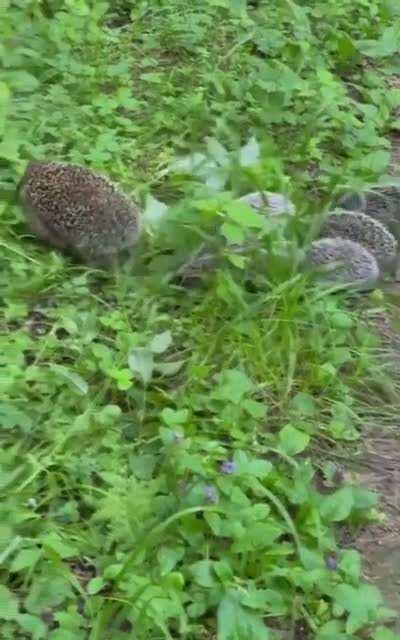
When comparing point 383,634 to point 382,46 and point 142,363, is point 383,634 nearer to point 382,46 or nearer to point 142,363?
point 142,363

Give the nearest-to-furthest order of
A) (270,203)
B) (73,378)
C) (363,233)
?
(73,378)
(270,203)
(363,233)

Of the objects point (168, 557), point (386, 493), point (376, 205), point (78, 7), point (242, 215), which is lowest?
point (386, 493)

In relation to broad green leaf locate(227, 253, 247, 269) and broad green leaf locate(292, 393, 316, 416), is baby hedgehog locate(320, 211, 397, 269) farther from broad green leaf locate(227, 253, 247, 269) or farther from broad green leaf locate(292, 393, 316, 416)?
broad green leaf locate(292, 393, 316, 416)

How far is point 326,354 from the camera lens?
13.8 feet

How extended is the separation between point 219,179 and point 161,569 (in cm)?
194

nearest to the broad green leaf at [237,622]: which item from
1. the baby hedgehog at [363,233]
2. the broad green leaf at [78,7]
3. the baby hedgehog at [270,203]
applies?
the baby hedgehog at [270,203]

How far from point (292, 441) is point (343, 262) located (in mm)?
979

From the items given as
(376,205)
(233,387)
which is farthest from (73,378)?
(376,205)

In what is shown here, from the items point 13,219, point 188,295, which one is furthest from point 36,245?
point 188,295

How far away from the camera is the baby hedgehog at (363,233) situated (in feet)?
15.5

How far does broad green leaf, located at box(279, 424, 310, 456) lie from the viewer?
3742 millimetres

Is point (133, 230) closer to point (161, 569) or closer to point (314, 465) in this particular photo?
point (314, 465)

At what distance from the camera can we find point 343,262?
452 centimetres

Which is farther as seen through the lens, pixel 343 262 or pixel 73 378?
pixel 343 262
